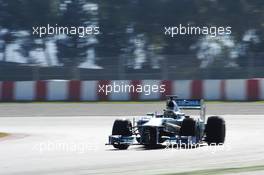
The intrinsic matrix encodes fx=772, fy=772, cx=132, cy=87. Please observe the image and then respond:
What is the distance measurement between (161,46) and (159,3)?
190 cm

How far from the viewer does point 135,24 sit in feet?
111

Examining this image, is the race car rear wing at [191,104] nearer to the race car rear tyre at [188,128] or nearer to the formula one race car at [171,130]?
the formula one race car at [171,130]

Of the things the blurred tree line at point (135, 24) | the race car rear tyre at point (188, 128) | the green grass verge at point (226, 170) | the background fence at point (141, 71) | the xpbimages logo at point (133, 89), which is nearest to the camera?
the green grass verge at point (226, 170)

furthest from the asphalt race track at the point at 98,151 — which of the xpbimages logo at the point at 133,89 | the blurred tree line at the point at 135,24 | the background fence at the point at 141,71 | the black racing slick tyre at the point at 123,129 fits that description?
the blurred tree line at the point at 135,24

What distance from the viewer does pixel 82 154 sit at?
12000 millimetres

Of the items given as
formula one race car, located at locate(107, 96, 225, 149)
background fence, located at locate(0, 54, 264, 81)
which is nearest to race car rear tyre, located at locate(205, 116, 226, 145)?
formula one race car, located at locate(107, 96, 225, 149)

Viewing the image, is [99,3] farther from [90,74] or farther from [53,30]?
[90,74]

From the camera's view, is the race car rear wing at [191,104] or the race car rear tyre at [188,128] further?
the race car rear wing at [191,104]

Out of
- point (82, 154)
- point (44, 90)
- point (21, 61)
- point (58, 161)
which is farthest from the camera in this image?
point (21, 61)

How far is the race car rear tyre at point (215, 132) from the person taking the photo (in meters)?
13.5

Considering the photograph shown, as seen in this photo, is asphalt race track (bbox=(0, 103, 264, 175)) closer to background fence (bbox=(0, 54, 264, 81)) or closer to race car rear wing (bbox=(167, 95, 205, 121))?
race car rear wing (bbox=(167, 95, 205, 121))

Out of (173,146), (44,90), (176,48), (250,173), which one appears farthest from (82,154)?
(176,48)

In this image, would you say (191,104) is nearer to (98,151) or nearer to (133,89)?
(98,151)

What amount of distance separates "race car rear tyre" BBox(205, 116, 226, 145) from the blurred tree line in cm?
1868
